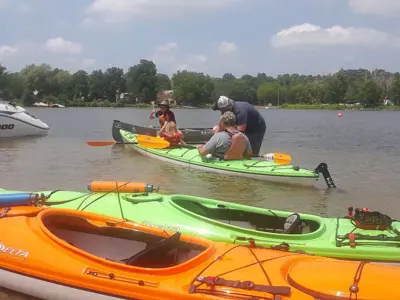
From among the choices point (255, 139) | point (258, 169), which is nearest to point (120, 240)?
point (258, 169)

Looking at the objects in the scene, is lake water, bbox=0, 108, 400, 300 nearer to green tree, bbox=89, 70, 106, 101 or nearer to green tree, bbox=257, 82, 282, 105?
green tree, bbox=89, 70, 106, 101

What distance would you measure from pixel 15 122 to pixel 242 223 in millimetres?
16361

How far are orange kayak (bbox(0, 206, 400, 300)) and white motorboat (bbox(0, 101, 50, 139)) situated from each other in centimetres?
1564

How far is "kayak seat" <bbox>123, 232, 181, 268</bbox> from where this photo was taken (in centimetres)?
463

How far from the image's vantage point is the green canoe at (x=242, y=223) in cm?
491

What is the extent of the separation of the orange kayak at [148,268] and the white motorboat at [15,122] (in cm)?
1564

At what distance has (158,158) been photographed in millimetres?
12914

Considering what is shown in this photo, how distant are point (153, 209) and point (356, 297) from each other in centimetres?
270

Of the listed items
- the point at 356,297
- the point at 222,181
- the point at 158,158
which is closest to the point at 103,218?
the point at 356,297

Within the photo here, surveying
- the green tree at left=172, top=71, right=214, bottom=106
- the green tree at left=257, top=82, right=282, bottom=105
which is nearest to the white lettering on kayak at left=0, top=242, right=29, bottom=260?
the green tree at left=172, top=71, right=214, bottom=106

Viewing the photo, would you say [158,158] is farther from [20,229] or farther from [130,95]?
[130,95]

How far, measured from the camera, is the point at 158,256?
469 cm

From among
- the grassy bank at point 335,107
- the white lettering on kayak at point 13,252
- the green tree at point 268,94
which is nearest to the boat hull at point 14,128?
the white lettering on kayak at point 13,252

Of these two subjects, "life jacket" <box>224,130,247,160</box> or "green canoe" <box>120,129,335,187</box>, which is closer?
"green canoe" <box>120,129,335,187</box>
